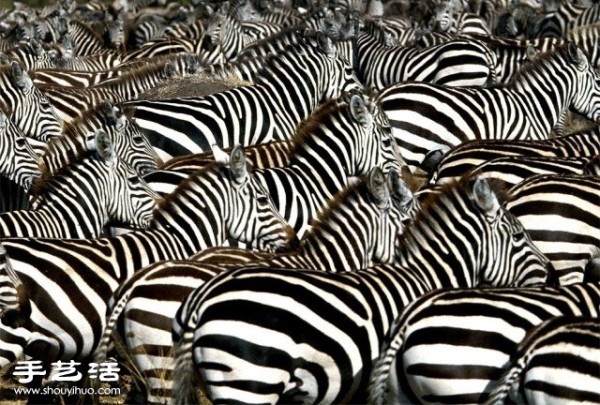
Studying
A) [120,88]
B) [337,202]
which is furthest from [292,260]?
[120,88]

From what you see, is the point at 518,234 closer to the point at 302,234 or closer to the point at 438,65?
the point at 302,234

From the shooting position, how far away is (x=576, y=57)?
1226 cm

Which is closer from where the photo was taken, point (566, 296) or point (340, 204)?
point (566, 296)

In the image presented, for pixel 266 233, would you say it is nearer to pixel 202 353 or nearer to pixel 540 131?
pixel 202 353

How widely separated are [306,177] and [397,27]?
12.6 m

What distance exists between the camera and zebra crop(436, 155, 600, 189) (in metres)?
Answer: 8.91

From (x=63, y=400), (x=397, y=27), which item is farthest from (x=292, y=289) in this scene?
(x=397, y=27)

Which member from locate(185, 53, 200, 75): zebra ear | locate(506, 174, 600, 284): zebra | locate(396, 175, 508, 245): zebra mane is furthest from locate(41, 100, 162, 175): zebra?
locate(185, 53, 200, 75): zebra ear

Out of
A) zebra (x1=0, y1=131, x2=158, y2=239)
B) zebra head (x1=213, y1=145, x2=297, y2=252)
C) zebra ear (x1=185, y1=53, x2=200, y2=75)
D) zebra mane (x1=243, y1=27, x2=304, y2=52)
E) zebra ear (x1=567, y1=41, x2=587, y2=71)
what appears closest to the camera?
zebra head (x1=213, y1=145, x2=297, y2=252)

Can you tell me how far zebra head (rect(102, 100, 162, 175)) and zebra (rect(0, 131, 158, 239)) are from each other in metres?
1.01

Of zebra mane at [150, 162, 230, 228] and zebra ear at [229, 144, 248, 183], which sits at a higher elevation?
zebra ear at [229, 144, 248, 183]

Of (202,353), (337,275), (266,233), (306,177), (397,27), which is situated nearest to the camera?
(202,353)

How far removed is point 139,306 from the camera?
607 centimetres

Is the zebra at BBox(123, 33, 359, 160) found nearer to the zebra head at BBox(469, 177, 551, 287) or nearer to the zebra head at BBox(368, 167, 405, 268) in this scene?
the zebra head at BBox(368, 167, 405, 268)
